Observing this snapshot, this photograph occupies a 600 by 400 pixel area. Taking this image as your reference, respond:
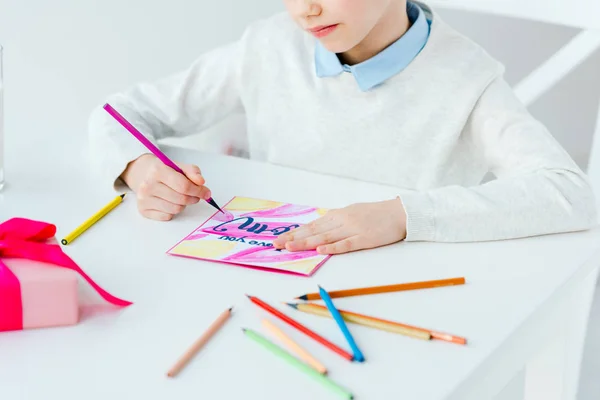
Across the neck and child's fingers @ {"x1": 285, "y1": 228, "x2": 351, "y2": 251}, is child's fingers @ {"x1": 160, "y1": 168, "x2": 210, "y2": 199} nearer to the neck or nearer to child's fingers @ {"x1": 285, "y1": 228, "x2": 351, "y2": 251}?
child's fingers @ {"x1": 285, "y1": 228, "x2": 351, "y2": 251}

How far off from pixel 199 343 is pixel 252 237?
23 centimetres

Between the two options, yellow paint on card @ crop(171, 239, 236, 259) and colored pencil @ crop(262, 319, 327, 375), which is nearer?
colored pencil @ crop(262, 319, 327, 375)

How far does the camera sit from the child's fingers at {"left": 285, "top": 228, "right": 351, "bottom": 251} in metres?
0.91

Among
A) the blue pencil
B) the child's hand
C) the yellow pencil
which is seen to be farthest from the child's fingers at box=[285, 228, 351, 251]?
the yellow pencil

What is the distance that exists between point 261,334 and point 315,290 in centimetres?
10

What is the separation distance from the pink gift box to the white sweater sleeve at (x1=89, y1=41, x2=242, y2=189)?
0.48 metres

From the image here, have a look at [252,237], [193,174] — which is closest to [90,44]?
[193,174]

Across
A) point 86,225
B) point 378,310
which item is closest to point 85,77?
point 86,225

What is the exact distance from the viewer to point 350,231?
93 cm

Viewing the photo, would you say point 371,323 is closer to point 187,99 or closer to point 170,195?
point 170,195

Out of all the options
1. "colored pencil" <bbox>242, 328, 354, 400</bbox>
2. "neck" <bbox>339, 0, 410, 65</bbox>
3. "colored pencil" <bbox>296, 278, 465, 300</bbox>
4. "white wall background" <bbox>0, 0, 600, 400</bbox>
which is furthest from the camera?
"white wall background" <bbox>0, 0, 600, 400</bbox>

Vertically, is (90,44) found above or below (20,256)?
below

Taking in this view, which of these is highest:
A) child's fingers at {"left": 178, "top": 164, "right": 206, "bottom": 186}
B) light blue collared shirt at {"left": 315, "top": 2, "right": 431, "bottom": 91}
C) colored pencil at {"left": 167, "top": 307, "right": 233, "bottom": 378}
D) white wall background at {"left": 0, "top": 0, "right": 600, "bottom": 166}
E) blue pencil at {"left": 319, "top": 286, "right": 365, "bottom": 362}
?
light blue collared shirt at {"left": 315, "top": 2, "right": 431, "bottom": 91}

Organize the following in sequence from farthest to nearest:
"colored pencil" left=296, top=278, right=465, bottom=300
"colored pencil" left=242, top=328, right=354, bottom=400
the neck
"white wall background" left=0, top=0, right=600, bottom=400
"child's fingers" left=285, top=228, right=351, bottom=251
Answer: "white wall background" left=0, top=0, right=600, bottom=400
the neck
"child's fingers" left=285, top=228, right=351, bottom=251
"colored pencil" left=296, top=278, right=465, bottom=300
"colored pencil" left=242, top=328, right=354, bottom=400
